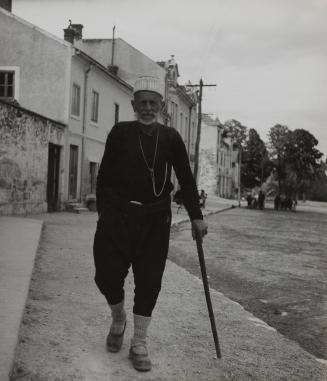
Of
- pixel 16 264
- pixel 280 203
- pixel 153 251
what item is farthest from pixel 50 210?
pixel 280 203

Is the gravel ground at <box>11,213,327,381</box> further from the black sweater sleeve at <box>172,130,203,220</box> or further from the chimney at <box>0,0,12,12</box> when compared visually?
the chimney at <box>0,0,12,12</box>

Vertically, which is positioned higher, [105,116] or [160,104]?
[105,116]

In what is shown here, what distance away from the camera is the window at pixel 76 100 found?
1975 centimetres

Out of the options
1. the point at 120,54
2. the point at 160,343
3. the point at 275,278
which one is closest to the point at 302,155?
the point at 120,54

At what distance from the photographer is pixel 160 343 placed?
3902 millimetres

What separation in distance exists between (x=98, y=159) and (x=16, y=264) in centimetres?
1720

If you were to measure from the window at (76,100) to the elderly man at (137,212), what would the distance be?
1667 cm

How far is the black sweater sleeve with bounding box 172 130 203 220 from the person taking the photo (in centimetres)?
363

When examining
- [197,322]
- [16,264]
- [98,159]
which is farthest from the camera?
[98,159]

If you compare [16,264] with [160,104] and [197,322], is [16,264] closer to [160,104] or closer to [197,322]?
[197,322]

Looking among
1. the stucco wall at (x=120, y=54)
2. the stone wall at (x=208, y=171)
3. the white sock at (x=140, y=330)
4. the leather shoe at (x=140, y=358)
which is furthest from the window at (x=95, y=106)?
the stone wall at (x=208, y=171)

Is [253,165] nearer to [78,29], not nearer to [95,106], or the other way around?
[78,29]

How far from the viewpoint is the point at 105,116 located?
23.6 m

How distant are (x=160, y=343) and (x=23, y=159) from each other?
11972 mm
